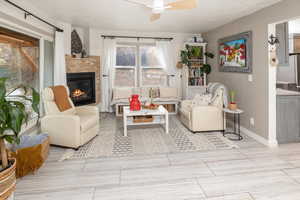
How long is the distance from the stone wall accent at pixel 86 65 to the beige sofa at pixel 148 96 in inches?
19.4

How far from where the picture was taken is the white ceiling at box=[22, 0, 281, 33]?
3.30 m

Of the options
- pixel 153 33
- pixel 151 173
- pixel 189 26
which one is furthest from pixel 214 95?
pixel 153 33

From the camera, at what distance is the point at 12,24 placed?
9.48 feet

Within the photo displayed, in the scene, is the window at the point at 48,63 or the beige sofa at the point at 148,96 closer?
the window at the point at 48,63

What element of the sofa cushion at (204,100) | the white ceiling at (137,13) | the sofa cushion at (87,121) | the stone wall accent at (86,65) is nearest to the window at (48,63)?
the stone wall accent at (86,65)

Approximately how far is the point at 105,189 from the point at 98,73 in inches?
158

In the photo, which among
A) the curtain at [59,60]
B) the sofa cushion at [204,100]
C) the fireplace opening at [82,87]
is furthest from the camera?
the fireplace opening at [82,87]

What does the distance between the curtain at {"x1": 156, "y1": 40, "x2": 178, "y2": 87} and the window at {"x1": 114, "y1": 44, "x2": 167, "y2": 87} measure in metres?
0.10

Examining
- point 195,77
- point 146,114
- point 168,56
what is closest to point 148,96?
point 168,56

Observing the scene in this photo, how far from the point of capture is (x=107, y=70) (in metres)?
5.78

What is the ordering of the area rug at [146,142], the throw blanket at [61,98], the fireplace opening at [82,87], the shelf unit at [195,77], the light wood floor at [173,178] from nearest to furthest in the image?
the light wood floor at [173,178], the area rug at [146,142], the throw blanket at [61,98], the fireplace opening at [82,87], the shelf unit at [195,77]

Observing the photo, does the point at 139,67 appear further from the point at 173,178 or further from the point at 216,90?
the point at 173,178

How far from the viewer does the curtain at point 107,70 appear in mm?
5715

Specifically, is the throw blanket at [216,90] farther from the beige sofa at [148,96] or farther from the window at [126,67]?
the window at [126,67]
